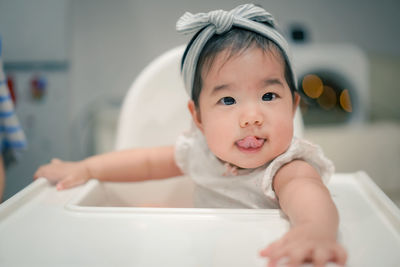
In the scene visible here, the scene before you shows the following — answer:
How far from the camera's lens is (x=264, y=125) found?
1.52 ft

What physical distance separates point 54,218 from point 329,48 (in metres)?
1.26

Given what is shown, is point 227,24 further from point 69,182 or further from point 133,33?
point 133,33

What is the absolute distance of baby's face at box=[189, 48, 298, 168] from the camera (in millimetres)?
460

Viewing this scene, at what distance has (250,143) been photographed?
18.6 inches

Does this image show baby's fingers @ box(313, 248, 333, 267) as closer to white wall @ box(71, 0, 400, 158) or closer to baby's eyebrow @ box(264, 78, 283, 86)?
baby's eyebrow @ box(264, 78, 283, 86)

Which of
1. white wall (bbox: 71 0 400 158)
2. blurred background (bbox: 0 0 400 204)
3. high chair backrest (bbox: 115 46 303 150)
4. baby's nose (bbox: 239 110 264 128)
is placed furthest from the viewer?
white wall (bbox: 71 0 400 158)

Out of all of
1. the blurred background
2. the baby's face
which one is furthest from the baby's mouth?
the blurred background

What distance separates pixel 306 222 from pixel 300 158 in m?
0.17

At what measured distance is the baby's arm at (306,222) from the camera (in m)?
0.32

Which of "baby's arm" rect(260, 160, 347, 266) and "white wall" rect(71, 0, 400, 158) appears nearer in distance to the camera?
"baby's arm" rect(260, 160, 347, 266)

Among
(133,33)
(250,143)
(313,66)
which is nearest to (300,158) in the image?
(250,143)

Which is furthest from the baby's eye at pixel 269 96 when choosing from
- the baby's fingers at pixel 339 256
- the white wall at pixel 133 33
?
the white wall at pixel 133 33

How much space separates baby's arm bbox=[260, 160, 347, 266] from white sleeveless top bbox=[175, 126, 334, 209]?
24 millimetres

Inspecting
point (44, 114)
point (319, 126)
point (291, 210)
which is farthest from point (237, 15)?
point (319, 126)
